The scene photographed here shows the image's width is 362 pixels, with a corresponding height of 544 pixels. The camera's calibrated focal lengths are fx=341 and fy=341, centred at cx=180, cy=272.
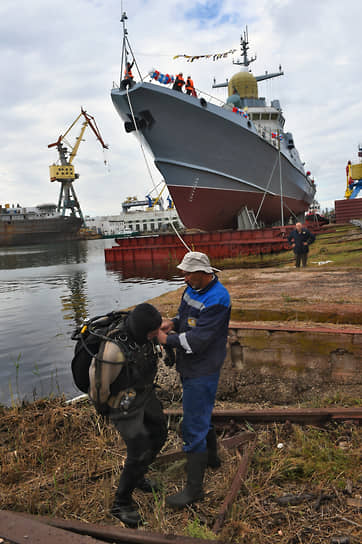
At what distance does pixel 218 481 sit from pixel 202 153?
1881 cm

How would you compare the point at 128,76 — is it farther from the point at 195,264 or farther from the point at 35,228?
the point at 35,228

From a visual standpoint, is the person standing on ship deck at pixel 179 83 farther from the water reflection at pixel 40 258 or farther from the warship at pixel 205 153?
the water reflection at pixel 40 258

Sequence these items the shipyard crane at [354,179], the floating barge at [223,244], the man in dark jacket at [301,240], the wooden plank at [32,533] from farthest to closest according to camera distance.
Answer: the shipyard crane at [354,179] → the floating barge at [223,244] → the man in dark jacket at [301,240] → the wooden plank at [32,533]

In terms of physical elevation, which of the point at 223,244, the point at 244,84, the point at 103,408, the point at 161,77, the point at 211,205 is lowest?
the point at 103,408

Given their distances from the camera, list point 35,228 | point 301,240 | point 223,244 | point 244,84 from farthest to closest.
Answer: point 35,228, point 244,84, point 223,244, point 301,240

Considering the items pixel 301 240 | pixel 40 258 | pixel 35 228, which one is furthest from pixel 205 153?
pixel 35 228

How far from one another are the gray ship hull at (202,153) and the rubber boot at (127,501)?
1763 cm

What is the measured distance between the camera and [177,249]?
72.7ft

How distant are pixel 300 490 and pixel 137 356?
1629 mm

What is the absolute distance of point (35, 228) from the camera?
68.9m

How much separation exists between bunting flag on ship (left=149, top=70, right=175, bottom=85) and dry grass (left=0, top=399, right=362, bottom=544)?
1652 cm

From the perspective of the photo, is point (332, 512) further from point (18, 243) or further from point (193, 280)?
point (18, 243)

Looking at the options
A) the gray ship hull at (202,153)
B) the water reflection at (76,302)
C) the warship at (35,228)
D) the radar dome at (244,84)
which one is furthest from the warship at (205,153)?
the warship at (35,228)

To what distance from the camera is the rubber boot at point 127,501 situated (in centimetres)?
232
